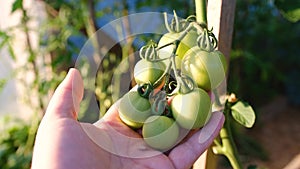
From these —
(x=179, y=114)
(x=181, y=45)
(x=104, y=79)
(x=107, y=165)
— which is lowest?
(x=104, y=79)

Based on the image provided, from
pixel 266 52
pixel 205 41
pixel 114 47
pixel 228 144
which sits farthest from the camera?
pixel 266 52

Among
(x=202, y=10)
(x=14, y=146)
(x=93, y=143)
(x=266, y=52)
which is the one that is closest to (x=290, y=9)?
(x=202, y=10)

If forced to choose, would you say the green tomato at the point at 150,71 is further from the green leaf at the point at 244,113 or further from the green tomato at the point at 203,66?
the green leaf at the point at 244,113

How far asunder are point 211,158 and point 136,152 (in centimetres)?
24

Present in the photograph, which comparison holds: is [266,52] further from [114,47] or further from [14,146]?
[14,146]

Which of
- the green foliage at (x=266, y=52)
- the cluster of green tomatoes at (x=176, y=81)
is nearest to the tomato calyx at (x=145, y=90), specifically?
the cluster of green tomatoes at (x=176, y=81)

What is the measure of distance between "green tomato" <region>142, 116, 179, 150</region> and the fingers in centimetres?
3

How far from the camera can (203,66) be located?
763mm

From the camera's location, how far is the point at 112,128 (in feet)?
2.99

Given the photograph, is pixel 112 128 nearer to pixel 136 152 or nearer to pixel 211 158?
pixel 136 152

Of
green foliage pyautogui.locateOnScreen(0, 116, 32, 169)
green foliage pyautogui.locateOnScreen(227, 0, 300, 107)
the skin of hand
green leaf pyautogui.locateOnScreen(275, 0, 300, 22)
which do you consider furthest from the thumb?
green foliage pyautogui.locateOnScreen(227, 0, 300, 107)

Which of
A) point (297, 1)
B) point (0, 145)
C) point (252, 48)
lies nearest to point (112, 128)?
point (297, 1)

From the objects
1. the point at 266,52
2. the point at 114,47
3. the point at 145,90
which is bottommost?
the point at 266,52

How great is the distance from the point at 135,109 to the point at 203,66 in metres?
0.15
